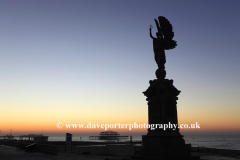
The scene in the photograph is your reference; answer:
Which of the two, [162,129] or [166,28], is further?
[166,28]

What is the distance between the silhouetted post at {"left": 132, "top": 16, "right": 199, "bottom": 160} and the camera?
15.4 metres

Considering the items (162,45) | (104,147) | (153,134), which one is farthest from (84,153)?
(162,45)

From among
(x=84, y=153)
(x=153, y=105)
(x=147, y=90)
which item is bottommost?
(x=84, y=153)

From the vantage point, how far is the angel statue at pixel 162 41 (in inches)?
733

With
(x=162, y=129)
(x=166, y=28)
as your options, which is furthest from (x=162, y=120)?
(x=166, y=28)

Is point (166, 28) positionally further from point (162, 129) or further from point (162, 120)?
point (162, 129)

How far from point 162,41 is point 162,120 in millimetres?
6752

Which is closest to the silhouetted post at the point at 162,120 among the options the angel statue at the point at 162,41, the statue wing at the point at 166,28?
the angel statue at the point at 162,41

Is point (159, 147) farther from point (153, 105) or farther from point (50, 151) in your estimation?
point (50, 151)

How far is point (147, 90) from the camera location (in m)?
17.7

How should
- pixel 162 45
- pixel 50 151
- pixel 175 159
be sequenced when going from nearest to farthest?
1. pixel 175 159
2. pixel 162 45
3. pixel 50 151

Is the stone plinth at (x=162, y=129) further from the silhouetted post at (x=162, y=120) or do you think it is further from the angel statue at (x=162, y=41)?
the angel statue at (x=162, y=41)

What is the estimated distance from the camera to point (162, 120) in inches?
643

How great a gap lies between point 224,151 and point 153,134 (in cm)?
1135
